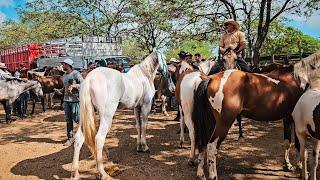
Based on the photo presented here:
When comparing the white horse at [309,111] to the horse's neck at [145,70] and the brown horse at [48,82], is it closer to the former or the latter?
the horse's neck at [145,70]

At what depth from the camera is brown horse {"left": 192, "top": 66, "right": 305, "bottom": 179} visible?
16.9ft

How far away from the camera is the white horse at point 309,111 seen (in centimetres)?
475

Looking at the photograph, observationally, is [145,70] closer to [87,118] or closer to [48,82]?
[87,118]

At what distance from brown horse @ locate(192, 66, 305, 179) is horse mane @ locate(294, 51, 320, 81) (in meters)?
0.14

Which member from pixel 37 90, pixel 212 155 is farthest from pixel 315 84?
pixel 37 90

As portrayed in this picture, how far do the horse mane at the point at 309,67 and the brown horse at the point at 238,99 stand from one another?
136 mm

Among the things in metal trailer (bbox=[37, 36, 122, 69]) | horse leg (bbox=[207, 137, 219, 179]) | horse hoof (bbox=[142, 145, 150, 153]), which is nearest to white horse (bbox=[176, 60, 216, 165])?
horse leg (bbox=[207, 137, 219, 179])

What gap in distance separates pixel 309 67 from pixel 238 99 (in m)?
1.36

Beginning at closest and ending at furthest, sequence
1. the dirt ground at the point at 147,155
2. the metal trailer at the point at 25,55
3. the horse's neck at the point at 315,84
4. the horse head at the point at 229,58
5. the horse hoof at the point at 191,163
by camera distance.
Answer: the horse's neck at the point at 315,84
the dirt ground at the point at 147,155
the horse hoof at the point at 191,163
the horse head at the point at 229,58
the metal trailer at the point at 25,55

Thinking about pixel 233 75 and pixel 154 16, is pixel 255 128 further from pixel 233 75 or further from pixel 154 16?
pixel 154 16

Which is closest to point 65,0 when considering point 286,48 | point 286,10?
point 286,10

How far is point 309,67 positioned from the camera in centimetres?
545

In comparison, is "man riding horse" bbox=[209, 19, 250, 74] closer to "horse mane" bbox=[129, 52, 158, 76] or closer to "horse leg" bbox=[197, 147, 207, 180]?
"horse mane" bbox=[129, 52, 158, 76]

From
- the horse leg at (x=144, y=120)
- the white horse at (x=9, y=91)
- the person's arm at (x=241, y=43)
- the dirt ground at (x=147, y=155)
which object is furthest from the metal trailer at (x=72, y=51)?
the person's arm at (x=241, y=43)
